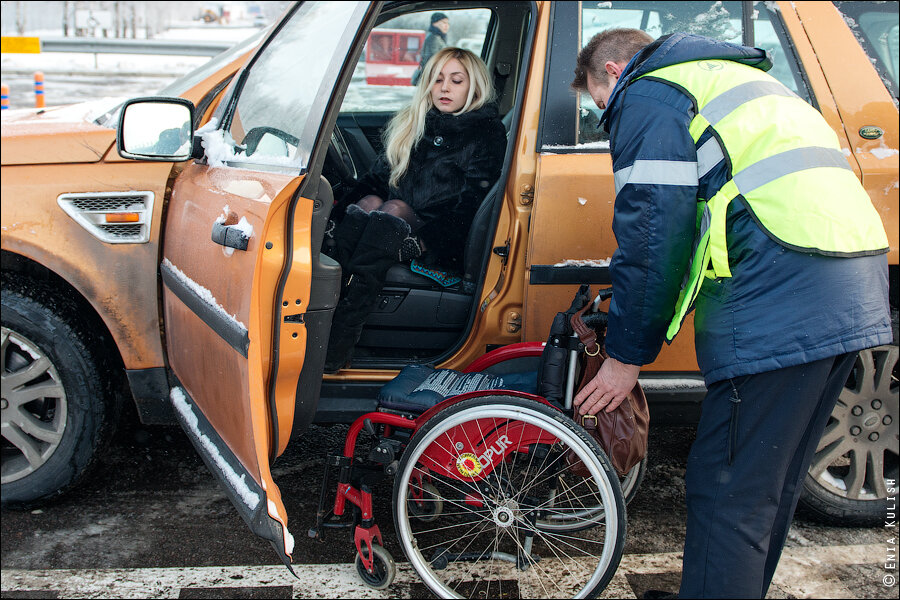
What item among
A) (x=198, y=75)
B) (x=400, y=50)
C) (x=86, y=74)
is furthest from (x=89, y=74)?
(x=198, y=75)

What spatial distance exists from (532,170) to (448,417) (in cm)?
96

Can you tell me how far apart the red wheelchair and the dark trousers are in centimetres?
28

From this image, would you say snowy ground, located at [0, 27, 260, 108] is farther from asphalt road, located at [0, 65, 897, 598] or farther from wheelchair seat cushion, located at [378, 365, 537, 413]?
wheelchair seat cushion, located at [378, 365, 537, 413]

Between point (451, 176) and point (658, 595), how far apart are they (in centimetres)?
179

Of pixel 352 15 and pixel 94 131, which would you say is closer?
pixel 352 15

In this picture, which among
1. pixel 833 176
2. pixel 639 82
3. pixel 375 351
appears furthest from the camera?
pixel 375 351

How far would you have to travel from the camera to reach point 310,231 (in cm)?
218

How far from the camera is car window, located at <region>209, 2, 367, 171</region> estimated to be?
7.36ft

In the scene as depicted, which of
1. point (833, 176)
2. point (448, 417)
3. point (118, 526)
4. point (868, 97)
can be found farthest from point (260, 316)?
point (868, 97)

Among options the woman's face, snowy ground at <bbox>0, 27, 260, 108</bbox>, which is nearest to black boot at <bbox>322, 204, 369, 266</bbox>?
the woman's face

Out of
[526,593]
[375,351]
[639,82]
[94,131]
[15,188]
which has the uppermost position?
[639,82]

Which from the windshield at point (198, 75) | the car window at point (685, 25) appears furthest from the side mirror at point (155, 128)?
the car window at point (685, 25)

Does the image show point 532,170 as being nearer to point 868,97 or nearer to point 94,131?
point 868,97

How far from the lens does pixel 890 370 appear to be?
2.74 metres
